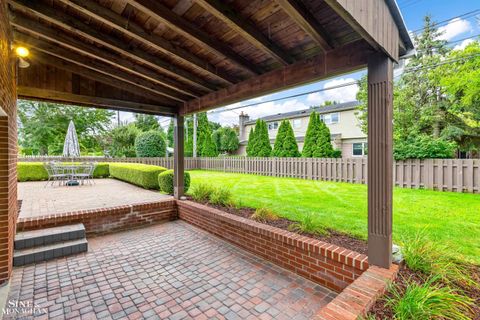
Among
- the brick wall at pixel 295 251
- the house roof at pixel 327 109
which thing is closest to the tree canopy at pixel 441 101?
the house roof at pixel 327 109

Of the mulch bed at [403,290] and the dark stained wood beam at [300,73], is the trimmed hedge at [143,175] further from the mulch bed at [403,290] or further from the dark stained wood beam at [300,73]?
the mulch bed at [403,290]

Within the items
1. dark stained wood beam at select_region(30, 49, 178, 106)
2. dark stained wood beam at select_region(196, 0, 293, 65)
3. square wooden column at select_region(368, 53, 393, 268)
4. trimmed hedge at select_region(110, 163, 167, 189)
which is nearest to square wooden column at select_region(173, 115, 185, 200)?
dark stained wood beam at select_region(30, 49, 178, 106)

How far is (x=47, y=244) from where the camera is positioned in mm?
3787

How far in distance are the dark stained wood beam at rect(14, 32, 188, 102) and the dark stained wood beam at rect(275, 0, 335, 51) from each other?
11.1 feet

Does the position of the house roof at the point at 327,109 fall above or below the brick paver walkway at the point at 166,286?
above

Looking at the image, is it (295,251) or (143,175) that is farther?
(143,175)

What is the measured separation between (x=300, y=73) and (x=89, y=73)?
12.8ft

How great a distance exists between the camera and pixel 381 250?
99.3 inches

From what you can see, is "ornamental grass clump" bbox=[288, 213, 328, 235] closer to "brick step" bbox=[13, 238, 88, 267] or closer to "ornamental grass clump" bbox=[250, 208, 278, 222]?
"ornamental grass clump" bbox=[250, 208, 278, 222]

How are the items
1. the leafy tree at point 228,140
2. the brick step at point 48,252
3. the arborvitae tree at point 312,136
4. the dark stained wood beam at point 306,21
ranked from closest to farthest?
the dark stained wood beam at point 306,21 < the brick step at point 48,252 < the arborvitae tree at point 312,136 < the leafy tree at point 228,140

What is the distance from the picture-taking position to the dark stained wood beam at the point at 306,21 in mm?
2129

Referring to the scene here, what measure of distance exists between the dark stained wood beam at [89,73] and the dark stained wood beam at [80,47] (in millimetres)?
524

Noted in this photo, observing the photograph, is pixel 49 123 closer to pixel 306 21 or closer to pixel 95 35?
pixel 95 35

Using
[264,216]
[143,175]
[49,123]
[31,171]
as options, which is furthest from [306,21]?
[49,123]
